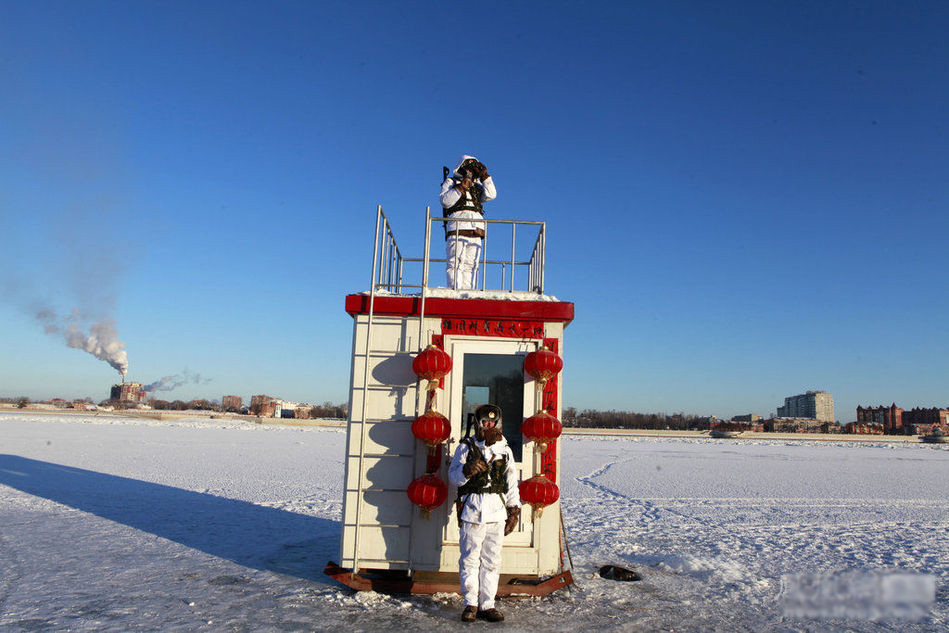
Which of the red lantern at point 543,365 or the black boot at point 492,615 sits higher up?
the red lantern at point 543,365

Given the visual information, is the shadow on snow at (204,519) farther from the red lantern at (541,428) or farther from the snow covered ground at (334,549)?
the red lantern at (541,428)

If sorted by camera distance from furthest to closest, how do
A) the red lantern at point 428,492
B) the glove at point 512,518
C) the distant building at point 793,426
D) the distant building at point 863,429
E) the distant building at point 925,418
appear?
the distant building at point 925,418 < the distant building at point 793,426 < the distant building at point 863,429 < the red lantern at point 428,492 < the glove at point 512,518

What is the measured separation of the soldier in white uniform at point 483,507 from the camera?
582 centimetres

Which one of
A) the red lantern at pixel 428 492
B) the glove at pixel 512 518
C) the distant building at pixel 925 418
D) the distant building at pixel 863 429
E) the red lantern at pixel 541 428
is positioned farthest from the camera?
the distant building at pixel 925 418

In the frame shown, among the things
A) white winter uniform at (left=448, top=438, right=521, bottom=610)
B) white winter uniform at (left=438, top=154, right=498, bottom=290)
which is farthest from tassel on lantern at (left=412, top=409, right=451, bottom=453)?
white winter uniform at (left=438, top=154, right=498, bottom=290)

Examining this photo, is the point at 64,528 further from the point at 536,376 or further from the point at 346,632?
the point at 536,376

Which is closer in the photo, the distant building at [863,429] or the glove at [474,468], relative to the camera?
the glove at [474,468]

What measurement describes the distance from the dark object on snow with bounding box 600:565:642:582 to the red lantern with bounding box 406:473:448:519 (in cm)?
275

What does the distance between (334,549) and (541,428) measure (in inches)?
173

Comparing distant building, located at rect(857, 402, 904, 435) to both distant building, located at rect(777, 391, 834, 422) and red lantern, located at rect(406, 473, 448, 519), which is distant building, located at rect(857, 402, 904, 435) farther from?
red lantern, located at rect(406, 473, 448, 519)

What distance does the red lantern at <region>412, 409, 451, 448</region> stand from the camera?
6.35 meters

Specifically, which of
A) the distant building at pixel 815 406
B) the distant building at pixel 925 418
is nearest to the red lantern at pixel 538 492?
the distant building at pixel 925 418

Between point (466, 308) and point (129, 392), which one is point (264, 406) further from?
point (466, 308)

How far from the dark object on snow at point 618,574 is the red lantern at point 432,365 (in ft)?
11.4
